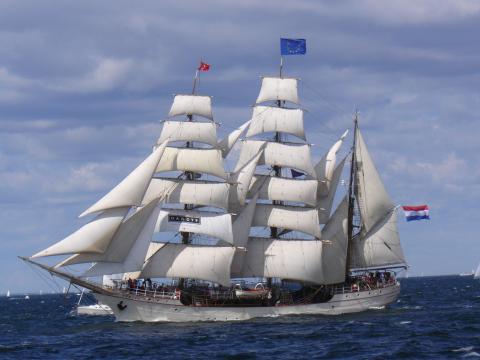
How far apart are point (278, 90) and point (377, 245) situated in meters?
16.9

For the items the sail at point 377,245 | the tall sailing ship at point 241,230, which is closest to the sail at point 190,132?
the tall sailing ship at point 241,230

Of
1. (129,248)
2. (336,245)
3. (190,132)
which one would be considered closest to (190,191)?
(190,132)

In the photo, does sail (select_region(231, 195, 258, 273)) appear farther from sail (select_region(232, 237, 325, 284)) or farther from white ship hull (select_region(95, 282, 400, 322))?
white ship hull (select_region(95, 282, 400, 322))

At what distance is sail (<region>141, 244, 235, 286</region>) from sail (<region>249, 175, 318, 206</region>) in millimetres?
7799

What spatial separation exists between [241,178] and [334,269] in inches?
A: 479

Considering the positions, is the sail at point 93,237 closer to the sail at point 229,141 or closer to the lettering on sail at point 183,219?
the lettering on sail at point 183,219

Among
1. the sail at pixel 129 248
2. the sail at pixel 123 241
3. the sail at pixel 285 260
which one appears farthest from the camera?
the sail at pixel 285 260

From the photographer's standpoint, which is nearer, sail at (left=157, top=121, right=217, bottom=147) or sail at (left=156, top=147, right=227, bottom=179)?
sail at (left=156, top=147, right=227, bottom=179)

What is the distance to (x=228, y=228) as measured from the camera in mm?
77812

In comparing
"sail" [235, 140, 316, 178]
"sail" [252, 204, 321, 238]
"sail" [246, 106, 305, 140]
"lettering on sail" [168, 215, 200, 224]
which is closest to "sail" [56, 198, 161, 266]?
"lettering on sail" [168, 215, 200, 224]

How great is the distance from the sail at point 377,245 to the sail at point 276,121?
1081cm

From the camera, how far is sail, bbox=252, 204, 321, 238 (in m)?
82.9

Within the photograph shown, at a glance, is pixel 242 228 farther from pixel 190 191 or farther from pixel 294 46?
pixel 294 46

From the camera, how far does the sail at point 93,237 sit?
229ft
